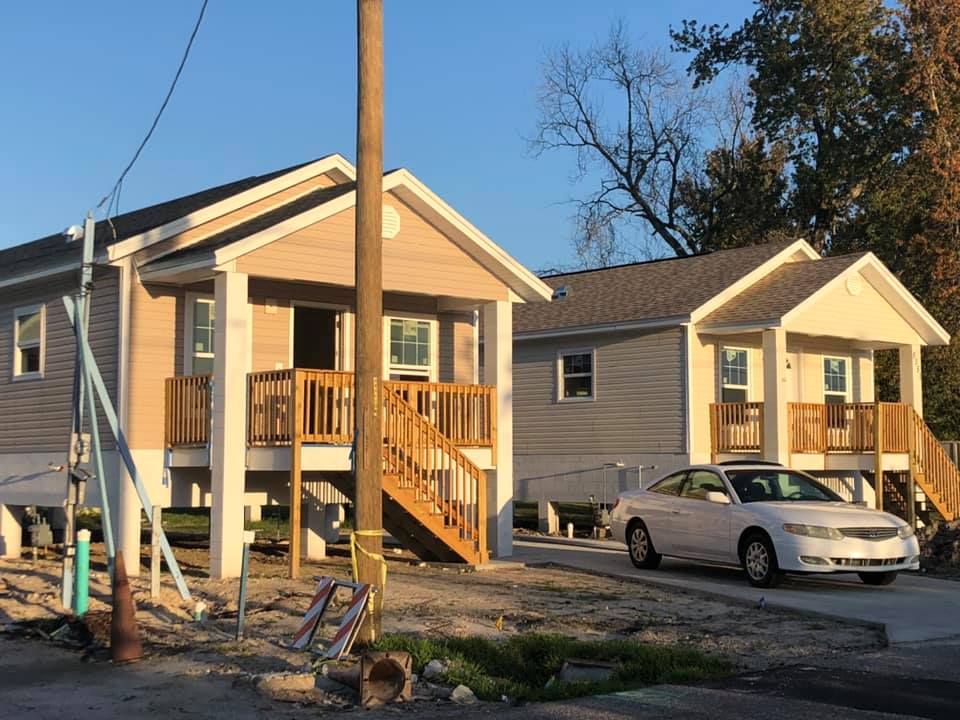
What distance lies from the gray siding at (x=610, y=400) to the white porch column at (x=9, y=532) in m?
11.3

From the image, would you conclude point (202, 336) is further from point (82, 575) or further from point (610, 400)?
point (610, 400)

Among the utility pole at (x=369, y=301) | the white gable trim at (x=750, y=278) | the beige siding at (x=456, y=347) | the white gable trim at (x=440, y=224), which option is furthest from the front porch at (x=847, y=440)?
the utility pole at (x=369, y=301)

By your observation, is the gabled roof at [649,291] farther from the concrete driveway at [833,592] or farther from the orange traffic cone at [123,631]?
the orange traffic cone at [123,631]

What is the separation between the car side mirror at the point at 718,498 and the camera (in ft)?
53.9

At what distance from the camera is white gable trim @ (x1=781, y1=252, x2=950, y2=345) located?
24562 millimetres

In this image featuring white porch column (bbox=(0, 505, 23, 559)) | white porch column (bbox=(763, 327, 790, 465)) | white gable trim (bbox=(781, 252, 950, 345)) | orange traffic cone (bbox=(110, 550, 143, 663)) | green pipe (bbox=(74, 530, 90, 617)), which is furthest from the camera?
white gable trim (bbox=(781, 252, 950, 345))

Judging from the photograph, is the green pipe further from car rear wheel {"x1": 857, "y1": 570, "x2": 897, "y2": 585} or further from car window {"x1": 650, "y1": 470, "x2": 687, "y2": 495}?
car rear wheel {"x1": 857, "y1": 570, "x2": 897, "y2": 585}

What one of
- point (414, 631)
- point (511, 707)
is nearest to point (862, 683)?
point (511, 707)

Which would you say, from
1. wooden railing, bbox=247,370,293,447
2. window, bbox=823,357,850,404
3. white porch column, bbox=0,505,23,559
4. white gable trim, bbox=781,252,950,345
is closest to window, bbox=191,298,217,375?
wooden railing, bbox=247,370,293,447

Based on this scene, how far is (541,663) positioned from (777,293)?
52.9ft

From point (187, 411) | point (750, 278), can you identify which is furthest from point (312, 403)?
point (750, 278)

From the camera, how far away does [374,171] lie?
11055 mm

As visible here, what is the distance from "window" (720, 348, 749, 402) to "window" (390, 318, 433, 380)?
7.28 meters

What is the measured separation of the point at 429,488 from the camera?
55.9 ft
